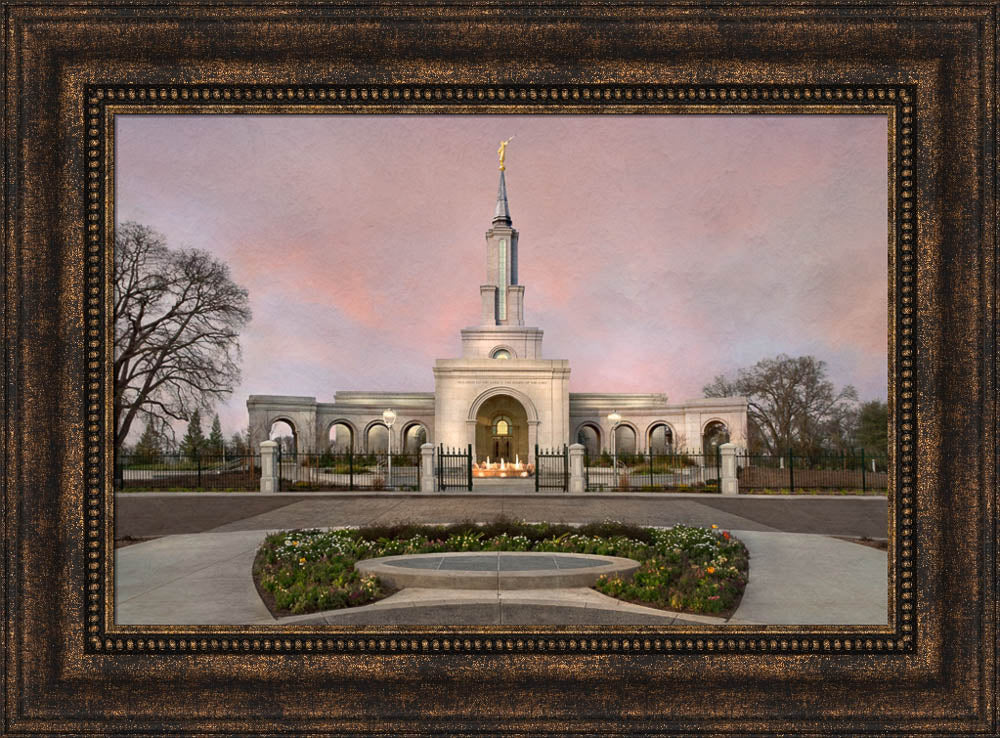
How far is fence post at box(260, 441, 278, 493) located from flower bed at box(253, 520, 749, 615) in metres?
12.3

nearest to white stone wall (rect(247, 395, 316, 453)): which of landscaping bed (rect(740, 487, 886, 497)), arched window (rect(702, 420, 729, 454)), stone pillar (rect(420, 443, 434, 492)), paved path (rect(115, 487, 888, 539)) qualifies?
stone pillar (rect(420, 443, 434, 492))

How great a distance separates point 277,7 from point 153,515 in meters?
13.1

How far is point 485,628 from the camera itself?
10.9ft

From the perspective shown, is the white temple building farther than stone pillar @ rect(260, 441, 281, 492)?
Yes

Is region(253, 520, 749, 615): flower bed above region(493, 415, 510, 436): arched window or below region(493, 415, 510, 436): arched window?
above

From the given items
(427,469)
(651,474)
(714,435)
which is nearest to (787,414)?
(651,474)

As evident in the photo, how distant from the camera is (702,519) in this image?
43.8 ft

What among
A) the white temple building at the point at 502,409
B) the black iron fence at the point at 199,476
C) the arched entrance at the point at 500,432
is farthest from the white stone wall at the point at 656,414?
the black iron fence at the point at 199,476

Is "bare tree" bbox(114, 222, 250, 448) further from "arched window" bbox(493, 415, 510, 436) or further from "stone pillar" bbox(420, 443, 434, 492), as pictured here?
"arched window" bbox(493, 415, 510, 436)

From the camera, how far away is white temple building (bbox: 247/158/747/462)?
33938 mm

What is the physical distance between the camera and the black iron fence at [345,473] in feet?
67.9

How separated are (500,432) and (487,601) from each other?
34.5 meters

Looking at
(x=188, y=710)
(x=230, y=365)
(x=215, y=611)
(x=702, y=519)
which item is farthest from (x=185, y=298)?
(x=702, y=519)

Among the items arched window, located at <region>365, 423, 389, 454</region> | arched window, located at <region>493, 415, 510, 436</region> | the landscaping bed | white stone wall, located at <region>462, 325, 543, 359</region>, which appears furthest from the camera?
arched window, located at <region>365, 423, 389, 454</region>
